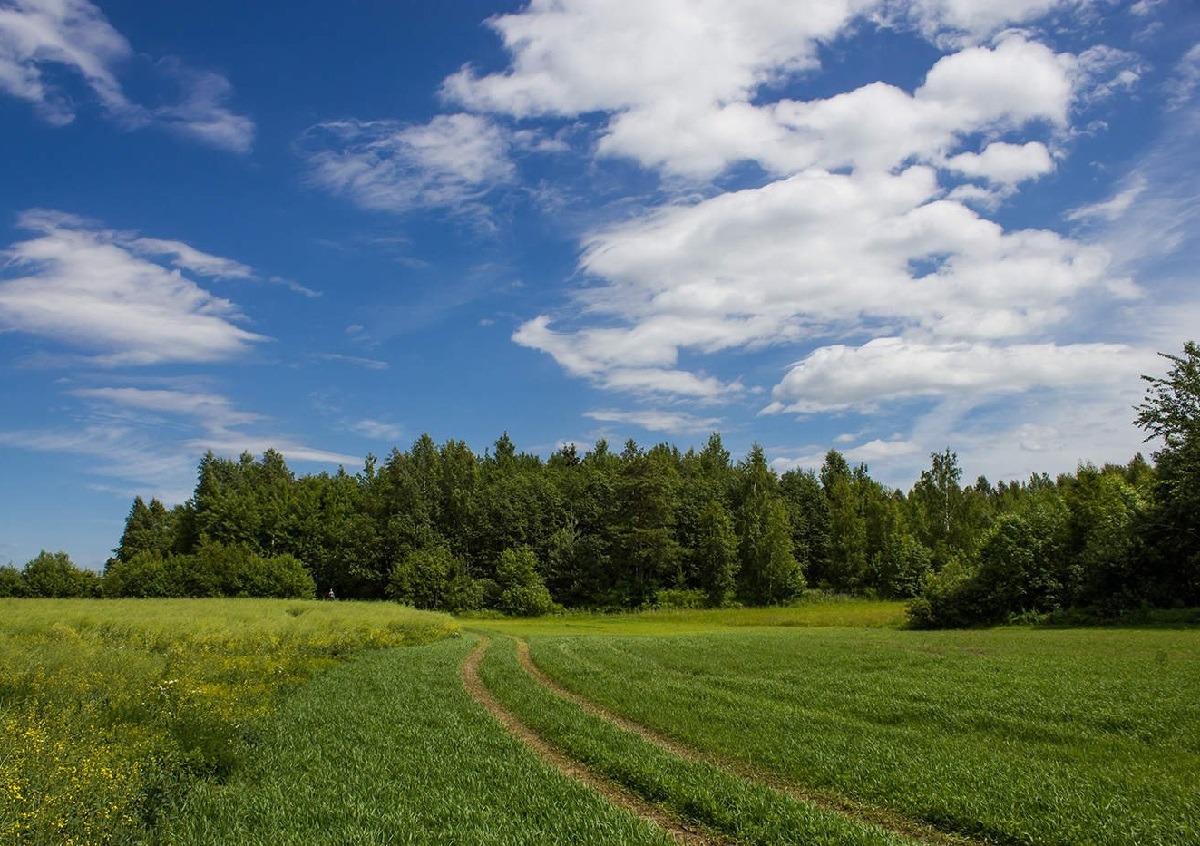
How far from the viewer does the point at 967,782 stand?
11703mm

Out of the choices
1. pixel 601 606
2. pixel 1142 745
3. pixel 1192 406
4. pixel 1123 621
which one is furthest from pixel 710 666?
pixel 601 606

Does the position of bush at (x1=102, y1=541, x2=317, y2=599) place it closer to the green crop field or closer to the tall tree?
the tall tree

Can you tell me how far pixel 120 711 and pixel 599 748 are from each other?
10.8 m

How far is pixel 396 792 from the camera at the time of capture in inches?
453

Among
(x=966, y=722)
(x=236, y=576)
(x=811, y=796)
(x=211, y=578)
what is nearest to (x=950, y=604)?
(x=966, y=722)

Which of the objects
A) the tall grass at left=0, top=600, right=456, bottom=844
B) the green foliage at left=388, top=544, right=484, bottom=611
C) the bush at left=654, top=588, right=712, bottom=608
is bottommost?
the bush at left=654, top=588, right=712, bottom=608

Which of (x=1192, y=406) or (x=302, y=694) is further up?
(x=1192, y=406)

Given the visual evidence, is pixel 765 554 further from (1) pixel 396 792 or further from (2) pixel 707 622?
(1) pixel 396 792

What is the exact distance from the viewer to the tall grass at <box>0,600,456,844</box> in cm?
940

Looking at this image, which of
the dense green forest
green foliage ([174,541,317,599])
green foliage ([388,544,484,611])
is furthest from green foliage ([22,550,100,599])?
green foliage ([388,544,484,611])

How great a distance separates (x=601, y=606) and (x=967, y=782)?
85.4m

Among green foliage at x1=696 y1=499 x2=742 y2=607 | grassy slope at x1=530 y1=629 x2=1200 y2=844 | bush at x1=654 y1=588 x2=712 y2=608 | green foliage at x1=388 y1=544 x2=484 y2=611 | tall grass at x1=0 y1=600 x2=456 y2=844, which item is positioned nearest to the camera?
tall grass at x1=0 y1=600 x2=456 y2=844

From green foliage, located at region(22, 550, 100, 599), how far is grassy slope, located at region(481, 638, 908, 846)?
4263 inches

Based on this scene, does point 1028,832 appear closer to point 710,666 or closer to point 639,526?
point 710,666
